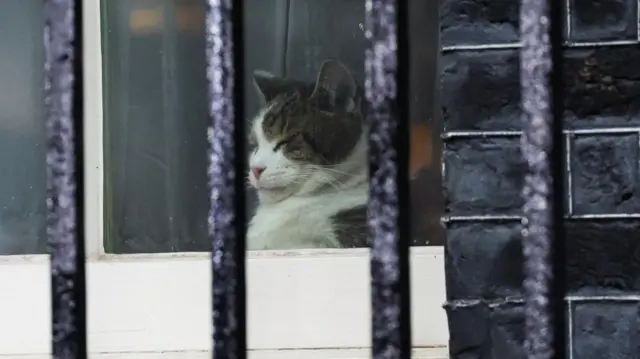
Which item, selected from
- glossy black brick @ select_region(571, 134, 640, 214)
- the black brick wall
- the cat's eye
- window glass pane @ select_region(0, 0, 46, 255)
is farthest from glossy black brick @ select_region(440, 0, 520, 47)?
window glass pane @ select_region(0, 0, 46, 255)

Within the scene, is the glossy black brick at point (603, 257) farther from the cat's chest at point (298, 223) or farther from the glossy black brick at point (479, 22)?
the cat's chest at point (298, 223)

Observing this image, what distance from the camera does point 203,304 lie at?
1.19 m

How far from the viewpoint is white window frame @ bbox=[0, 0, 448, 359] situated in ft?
3.80

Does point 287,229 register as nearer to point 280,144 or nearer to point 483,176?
point 280,144

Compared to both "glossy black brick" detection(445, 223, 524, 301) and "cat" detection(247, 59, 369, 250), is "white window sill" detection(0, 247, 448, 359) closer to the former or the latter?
"cat" detection(247, 59, 369, 250)

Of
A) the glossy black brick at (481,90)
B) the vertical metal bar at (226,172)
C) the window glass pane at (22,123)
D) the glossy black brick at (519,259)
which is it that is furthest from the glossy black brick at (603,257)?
the window glass pane at (22,123)

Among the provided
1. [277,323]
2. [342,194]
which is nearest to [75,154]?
[277,323]

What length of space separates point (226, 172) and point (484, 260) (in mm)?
253

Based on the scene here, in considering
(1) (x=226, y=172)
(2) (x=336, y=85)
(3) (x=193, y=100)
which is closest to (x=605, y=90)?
(1) (x=226, y=172)

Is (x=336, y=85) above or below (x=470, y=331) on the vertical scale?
above

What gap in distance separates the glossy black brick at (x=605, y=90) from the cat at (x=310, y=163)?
0.55 meters

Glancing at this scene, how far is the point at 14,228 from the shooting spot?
1.26 m

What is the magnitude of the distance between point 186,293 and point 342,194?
0.95ft

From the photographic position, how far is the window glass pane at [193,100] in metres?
1.24
